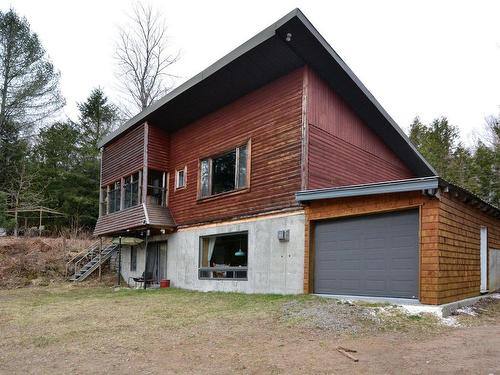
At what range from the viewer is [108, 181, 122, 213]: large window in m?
18.4

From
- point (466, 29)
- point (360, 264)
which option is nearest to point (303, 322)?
point (360, 264)

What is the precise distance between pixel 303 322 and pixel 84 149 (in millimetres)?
28354

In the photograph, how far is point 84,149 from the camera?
32.0 meters

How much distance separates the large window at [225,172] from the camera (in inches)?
512

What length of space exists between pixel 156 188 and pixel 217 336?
34.3 feet

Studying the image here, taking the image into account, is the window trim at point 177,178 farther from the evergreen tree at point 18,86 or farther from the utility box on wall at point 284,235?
the evergreen tree at point 18,86

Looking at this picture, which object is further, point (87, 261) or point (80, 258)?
point (87, 261)

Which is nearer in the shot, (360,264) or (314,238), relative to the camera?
(360,264)

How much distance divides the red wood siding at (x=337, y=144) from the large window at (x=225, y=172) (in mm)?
2272

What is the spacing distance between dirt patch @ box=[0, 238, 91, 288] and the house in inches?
183

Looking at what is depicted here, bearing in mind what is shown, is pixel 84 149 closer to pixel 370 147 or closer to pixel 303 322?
pixel 370 147

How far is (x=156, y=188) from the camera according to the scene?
16672 mm

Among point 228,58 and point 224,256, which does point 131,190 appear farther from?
point 228,58

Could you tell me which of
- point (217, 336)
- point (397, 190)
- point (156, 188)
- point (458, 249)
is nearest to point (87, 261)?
point (156, 188)
